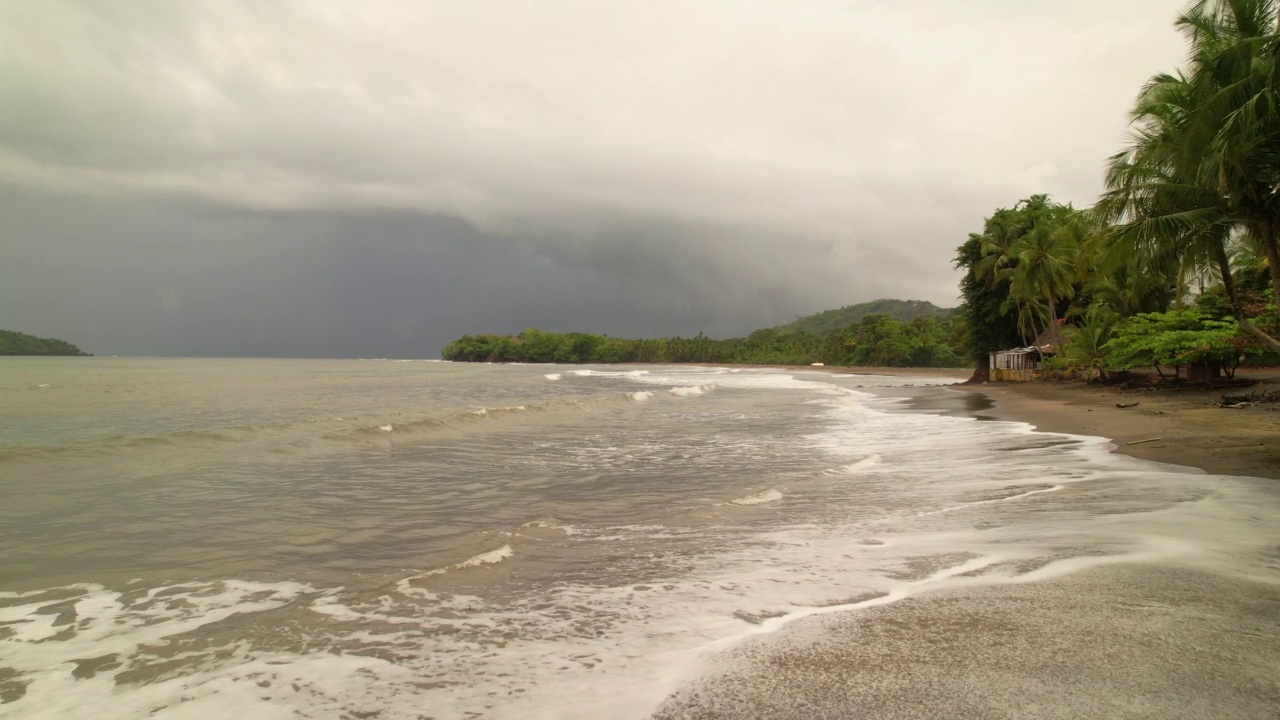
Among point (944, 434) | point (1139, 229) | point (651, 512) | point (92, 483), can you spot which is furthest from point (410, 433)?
point (1139, 229)

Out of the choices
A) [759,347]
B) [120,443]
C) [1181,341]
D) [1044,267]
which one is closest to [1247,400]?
Answer: [1181,341]

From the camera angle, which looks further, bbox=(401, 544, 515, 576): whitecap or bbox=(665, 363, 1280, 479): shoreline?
bbox=(665, 363, 1280, 479): shoreline

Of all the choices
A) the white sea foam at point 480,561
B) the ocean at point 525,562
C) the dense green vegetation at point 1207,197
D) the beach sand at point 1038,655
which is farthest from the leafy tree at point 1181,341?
the white sea foam at point 480,561

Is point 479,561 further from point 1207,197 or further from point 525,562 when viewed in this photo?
point 1207,197

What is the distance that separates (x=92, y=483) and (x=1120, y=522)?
12.1 m

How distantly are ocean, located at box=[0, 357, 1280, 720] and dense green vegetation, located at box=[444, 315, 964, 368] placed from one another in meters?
73.4

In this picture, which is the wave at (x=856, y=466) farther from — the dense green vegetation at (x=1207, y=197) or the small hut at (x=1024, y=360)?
the small hut at (x=1024, y=360)

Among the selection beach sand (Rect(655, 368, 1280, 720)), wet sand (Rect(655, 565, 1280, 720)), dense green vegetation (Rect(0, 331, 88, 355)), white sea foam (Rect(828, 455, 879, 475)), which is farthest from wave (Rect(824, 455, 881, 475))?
dense green vegetation (Rect(0, 331, 88, 355))

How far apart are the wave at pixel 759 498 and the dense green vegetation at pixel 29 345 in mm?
182087

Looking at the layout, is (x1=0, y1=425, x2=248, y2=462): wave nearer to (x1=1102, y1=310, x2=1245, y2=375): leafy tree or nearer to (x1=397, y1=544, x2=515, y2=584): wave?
(x1=397, y1=544, x2=515, y2=584): wave

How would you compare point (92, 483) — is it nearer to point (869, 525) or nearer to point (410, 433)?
point (410, 433)

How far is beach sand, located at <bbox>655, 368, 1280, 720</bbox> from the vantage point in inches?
109

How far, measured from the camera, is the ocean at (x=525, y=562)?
134 inches

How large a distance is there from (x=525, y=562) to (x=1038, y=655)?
363cm
